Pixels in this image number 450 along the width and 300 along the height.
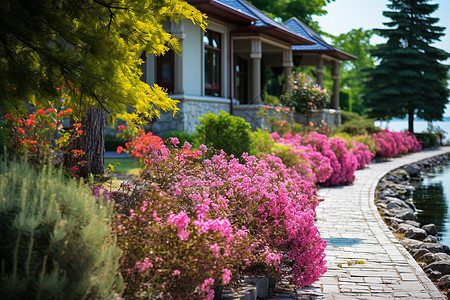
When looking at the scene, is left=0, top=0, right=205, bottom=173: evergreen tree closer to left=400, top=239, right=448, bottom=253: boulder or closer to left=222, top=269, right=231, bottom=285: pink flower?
left=222, top=269, right=231, bottom=285: pink flower

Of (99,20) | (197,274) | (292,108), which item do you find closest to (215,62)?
(292,108)

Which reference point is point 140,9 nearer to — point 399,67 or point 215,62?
point 215,62

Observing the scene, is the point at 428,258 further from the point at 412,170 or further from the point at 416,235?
the point at 412,170

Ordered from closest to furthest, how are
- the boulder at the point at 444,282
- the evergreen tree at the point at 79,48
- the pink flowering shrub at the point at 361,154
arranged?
the evergreen tree at the point at 79,48 < the boulder at the point at 444,282 < the pink flowering shrub at the point at 361,154

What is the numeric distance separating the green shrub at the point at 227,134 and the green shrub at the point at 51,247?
297 inches

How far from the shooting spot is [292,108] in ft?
77.8

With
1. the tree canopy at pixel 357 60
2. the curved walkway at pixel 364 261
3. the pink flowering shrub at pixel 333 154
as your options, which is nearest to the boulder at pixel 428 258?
the curved walkway at pixel 364 261

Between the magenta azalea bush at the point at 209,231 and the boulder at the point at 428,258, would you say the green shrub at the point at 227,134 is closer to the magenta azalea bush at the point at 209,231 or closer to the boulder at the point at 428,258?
the magenta azalea bush at the point at 209,231

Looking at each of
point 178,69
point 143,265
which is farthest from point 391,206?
point 143,265

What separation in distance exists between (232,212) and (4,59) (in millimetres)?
2872

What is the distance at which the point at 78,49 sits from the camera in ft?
18.4

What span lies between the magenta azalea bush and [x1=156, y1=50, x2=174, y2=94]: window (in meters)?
11.5

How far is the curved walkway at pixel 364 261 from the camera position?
18.9 ft

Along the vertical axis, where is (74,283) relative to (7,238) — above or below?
below
